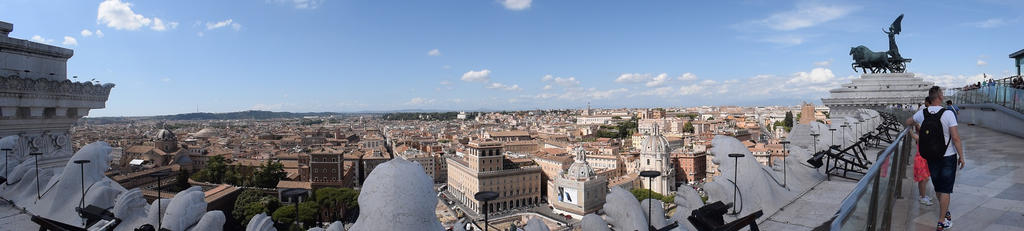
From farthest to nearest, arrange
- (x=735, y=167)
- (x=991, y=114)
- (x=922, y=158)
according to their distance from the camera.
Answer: (x=991, y=114), (x=735, y=167), (x=922, y=158)

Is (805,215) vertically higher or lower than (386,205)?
lower

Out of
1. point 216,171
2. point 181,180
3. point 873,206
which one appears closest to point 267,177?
point 216,171

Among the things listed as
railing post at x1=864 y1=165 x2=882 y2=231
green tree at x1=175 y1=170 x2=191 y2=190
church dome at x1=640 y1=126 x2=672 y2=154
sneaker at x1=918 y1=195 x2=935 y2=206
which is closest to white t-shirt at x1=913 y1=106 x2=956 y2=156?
sneaker at x1=918 y1=195 x2=935 y2=206

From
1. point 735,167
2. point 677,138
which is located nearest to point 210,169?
point 735,167

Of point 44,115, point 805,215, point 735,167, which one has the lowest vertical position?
point 805,215

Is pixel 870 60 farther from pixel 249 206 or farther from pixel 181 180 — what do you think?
pixel 181 180

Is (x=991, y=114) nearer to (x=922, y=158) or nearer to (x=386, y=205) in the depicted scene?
(x=922, y=158)
